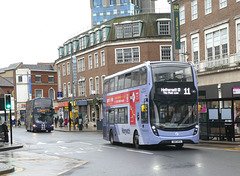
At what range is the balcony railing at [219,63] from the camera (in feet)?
100

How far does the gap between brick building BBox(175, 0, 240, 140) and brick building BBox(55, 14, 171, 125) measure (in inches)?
661

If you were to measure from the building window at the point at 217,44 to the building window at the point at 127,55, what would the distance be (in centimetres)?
2204

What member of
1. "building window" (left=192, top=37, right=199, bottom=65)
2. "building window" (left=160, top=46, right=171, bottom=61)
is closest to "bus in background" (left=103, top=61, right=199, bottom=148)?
"building window" (left=192, top=37, right=199, bottom=65)

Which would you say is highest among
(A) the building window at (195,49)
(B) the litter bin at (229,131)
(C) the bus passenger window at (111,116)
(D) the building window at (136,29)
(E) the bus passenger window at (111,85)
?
(D) the building window at (136,29)

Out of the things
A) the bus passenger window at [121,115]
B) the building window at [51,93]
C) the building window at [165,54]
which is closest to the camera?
the bus passenger window at [121,115]

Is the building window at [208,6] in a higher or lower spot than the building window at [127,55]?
higher

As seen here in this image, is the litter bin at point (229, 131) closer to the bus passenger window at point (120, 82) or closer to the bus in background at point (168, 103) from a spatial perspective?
the bus in background at point (168, 103)

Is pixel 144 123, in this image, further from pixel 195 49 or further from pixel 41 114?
pixel 41 114

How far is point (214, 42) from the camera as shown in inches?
1332

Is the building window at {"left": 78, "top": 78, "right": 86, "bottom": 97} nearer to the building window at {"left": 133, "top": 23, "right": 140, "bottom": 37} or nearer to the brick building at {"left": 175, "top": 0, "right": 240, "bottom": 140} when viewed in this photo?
the building window at {"left": 133, "top": 23, "right": 140, "bottom": 37}

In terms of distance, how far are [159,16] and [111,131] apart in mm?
33623

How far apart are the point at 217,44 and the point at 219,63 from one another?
5.59 feet

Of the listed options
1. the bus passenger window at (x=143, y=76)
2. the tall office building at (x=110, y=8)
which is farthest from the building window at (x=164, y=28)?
the tall office building at (x=110, y=8)

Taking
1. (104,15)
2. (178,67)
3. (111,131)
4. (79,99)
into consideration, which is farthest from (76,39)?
(104,15)
